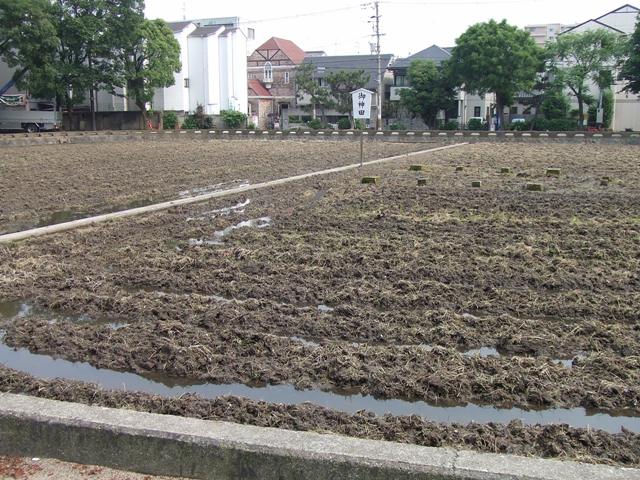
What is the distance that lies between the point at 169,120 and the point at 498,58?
2363cm

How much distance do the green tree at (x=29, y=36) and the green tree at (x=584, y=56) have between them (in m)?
31.8


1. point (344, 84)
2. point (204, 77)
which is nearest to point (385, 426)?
point (204, 77)

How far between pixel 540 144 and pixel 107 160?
19.4m

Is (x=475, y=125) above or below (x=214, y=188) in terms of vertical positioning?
above

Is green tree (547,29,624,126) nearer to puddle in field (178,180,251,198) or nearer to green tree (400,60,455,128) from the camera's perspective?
green tree (400,60,455,128)

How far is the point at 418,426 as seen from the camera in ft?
10.7

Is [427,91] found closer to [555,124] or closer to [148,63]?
[555,124]

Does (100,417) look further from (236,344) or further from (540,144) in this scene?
(540,144)

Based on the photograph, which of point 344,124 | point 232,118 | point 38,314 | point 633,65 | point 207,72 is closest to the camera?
point 38,314

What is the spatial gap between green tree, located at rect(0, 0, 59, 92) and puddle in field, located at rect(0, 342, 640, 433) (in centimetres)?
3518

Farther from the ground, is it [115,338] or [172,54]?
[172,54]

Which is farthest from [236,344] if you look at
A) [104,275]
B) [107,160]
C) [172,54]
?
[172,54]

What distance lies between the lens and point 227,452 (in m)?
2.81

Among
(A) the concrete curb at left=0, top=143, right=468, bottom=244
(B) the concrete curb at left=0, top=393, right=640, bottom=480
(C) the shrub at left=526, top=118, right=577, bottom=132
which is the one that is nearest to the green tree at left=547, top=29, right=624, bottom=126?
(C) the shrub at left=526, top=118, right=577, bottom=132
